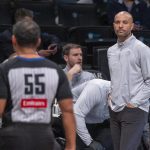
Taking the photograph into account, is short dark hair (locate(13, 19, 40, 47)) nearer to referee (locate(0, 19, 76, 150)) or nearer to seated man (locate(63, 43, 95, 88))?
referee (locate(0, 19, 76, 150))

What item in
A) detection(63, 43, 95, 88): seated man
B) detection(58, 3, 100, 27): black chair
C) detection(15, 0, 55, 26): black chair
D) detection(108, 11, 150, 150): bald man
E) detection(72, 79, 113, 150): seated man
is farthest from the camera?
detection(58, 3, 100, 27): black chair

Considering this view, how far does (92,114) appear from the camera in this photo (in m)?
6.14

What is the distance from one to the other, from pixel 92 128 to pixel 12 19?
3.77 metres

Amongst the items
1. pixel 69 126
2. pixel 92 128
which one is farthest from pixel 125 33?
pixel 69 126

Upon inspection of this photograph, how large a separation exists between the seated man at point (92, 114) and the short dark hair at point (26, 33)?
2153 mm

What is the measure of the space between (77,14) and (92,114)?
155 inches

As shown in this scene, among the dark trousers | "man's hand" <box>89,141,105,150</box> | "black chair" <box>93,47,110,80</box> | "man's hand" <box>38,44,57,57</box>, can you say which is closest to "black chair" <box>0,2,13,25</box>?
"man's hand" <box>38,44,57,57</box>

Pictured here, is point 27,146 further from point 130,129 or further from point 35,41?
point 130,129


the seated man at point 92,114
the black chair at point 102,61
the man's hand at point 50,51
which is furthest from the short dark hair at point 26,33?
the man's hand at point 50,51

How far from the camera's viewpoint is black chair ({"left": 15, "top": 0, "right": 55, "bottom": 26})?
959 cm

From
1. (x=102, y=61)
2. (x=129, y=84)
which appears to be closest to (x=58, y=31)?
(x=102, y=61)

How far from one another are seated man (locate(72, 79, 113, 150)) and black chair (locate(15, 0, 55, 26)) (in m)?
3.54

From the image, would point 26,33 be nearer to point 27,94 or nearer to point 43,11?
point 27,94

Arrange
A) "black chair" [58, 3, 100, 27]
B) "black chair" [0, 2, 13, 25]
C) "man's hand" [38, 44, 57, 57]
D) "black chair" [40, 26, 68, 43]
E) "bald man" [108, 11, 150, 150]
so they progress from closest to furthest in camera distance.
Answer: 1. "bald man" [108, 11, 150, 150]
2. "man's hand" [38, 44, 57, 57]
3. "black chair" [40, 26, 68, 43]
4. "black chair" [0, 2, 13, 25]
5. "black chair" [58, 3, 100, 27]
